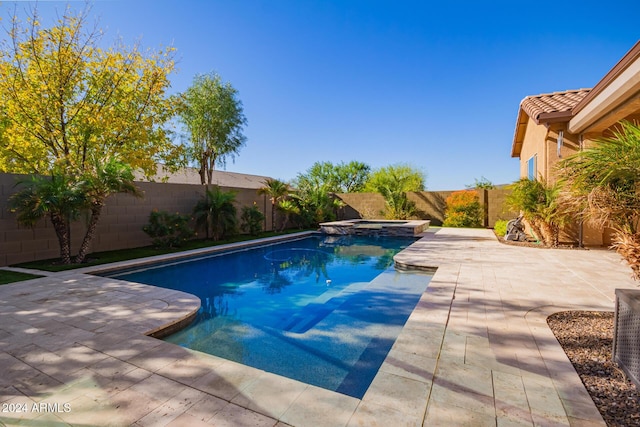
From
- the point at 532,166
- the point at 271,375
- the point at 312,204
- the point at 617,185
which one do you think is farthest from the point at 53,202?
the point at 532,166

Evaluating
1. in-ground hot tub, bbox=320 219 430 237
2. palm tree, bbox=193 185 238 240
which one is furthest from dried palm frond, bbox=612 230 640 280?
in-ground hot tub, bbox=320 219 430 237

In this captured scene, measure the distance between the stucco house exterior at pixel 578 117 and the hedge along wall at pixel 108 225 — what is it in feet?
40.3

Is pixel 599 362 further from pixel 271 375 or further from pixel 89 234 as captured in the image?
pixel 89 234

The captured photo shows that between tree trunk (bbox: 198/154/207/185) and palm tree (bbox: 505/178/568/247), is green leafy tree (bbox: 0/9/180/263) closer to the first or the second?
tree trunk (bbox: 198/154/207/185)

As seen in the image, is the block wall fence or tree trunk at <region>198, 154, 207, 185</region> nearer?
the block wall fence

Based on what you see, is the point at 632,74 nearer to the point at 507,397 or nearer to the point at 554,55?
the point at 507,397

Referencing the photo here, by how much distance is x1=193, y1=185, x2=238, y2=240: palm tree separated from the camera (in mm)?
13031

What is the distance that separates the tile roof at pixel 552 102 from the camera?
387 inches

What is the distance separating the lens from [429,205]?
2172 cm

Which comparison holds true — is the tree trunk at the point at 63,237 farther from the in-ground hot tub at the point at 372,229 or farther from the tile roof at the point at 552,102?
the tile roof at the point at 552,102

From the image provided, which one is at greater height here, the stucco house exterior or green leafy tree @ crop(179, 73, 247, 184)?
green leafy tree @ crop(179, 73, 247, 184)

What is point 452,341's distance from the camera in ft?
12.0

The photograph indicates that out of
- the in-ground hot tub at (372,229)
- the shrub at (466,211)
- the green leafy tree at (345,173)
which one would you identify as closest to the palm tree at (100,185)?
the in-ground hot tub at (372,229)

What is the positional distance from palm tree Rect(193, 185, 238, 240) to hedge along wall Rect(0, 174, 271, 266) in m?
0.74
